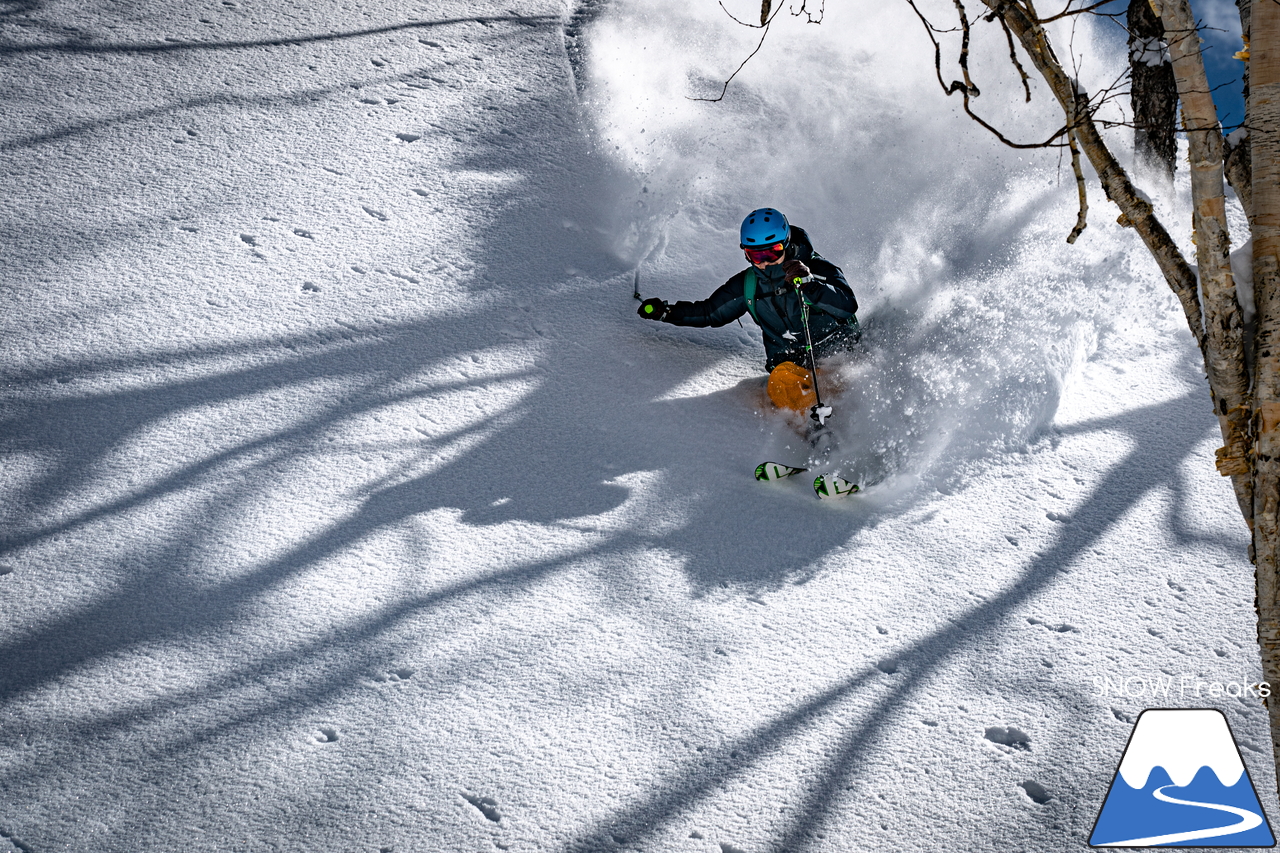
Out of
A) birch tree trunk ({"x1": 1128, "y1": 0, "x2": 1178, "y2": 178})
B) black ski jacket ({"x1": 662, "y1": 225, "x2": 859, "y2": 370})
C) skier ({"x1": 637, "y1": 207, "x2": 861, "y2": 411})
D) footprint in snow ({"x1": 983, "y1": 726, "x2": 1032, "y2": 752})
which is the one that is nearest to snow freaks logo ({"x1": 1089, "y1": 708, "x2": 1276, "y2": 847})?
footprint in snow ({"x1": 983, "y1": 726, "x2": 1032, "y2": 752})

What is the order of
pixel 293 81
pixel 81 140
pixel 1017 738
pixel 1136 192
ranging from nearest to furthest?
pixel 1136 192 < pixel 1017 738 < pixel 81 140 < pixel 293 81

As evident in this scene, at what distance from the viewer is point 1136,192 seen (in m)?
1.71

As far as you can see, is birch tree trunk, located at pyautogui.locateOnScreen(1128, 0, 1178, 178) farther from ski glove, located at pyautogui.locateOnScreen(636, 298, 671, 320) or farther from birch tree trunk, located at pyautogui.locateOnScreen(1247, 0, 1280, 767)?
birch tree trunk, located at pyautogui.locateOnScreen(1247, 0, 1280, 767)

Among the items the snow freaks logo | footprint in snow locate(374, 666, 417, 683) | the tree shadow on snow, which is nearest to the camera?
the snow freaks logo

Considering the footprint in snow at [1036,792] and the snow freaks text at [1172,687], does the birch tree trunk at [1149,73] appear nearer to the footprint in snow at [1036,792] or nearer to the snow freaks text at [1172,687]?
the snow freaks text at [1172,687]

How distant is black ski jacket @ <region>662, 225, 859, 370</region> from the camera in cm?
363

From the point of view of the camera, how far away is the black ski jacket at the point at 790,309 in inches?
143

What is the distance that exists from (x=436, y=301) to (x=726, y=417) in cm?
149

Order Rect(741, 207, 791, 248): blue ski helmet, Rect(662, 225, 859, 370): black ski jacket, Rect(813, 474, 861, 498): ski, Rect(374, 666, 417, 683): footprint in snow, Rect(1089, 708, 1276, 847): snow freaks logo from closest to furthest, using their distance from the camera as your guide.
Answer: Rect(1089, 708, 1276, 847): snow freaks logo → Rect(374, 666, 417, 683): footprint in snow → Rect(813, 474, 861, 498): ski → Rect(741, 207, 791, 248): blue ski helmet → Rect(662, 225, 859, 370): black ski jacket

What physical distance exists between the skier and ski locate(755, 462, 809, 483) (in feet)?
1.36

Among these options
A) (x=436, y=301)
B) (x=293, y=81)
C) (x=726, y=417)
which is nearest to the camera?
(x=726, y=417)

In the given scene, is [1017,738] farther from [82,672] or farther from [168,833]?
[82,672]

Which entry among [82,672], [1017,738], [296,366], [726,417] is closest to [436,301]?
[296,366]

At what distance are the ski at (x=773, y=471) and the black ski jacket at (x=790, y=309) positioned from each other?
63 cm
